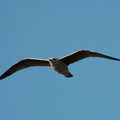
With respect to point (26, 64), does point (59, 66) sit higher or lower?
lower

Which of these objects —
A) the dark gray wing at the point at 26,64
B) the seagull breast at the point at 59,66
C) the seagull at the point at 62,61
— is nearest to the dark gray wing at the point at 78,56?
the seagull at the point at 62,61

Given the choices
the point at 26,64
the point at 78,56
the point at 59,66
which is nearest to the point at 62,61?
the point at 59,66

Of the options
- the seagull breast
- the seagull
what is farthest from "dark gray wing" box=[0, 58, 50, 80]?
the seagull breast

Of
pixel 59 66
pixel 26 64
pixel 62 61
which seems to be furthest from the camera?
pixel 26 64

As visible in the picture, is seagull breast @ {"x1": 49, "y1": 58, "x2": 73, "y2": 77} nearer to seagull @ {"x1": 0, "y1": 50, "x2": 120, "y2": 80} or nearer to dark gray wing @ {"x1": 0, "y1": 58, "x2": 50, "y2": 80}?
seagull @ {"x1": 0, "y1": 50, "x2": 120, "y2": 80}

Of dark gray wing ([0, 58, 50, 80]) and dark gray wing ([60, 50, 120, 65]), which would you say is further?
dark gray wing ([0, 58, 50, 80])

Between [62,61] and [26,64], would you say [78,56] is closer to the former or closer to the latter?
[62,61]

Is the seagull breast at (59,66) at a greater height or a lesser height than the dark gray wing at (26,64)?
lesser

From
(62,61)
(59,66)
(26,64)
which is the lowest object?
(59,66)

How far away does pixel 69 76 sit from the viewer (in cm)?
1959

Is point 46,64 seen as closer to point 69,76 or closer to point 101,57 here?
point 69,76

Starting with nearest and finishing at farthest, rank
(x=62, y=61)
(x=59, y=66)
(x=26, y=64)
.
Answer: (x=59, y=66)
(x=62, y=61)
(x=26, y=64)

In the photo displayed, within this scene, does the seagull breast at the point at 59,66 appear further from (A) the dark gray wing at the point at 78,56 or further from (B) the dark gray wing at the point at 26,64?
(B) the dark gray wing at the point at 26,64


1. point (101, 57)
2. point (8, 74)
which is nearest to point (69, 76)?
point (101, 57)
